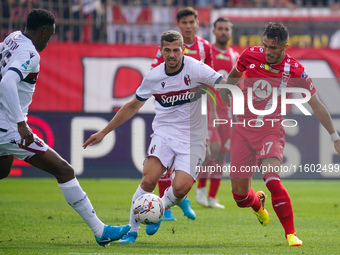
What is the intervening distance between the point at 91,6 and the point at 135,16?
1.10 meters

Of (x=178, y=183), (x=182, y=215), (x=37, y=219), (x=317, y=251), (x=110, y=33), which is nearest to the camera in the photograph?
(x=317, y=251)

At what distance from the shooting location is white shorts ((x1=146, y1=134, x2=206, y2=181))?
7.10 meters

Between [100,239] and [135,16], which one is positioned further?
[135,16]

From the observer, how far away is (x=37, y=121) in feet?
46.5

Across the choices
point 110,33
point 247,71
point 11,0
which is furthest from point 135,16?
point 247,71

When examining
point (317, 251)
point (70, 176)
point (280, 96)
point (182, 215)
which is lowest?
point (182, 215)

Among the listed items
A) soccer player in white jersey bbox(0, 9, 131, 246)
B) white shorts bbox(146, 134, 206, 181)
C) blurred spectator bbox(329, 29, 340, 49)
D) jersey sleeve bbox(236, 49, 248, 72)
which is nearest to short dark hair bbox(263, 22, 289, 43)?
jersey sleeve bbox(236, 49, 248, 72)

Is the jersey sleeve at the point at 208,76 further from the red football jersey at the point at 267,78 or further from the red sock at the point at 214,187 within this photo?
the red sock at the point at 214,187

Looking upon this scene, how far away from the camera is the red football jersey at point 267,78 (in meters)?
6.99

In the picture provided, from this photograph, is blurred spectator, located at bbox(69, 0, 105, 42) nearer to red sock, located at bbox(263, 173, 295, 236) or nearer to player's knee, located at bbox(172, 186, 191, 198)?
player's knee, located at bbox(172, 186, 191, 198)

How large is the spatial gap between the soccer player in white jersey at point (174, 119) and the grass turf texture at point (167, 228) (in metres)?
0.55

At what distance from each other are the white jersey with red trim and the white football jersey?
4.26 feet

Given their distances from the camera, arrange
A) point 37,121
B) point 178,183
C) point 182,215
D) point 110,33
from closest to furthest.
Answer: point 178,183 → point 182,215 → point 37,121 → point 110,33

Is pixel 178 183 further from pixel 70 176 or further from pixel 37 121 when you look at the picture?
pixel 37 121
